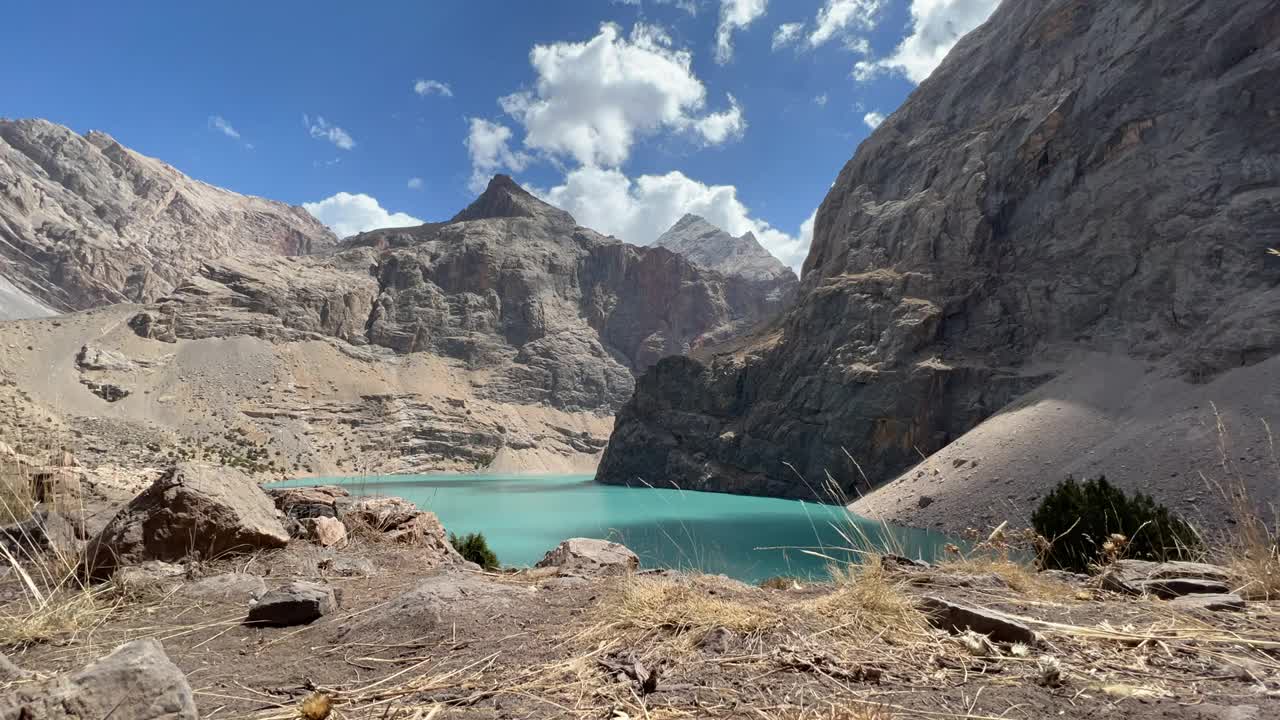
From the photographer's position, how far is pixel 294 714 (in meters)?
1.98

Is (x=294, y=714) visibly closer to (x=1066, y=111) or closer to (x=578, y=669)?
(x=578, y=669)

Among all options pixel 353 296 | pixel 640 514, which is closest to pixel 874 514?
pixel 640 514

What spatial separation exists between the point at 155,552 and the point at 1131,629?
5.50 meters

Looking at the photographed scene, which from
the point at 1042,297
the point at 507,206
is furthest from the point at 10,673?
the point at 507,206

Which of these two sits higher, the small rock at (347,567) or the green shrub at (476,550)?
the small rock at (347,567)

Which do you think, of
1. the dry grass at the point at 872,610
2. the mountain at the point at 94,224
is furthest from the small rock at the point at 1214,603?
the mountain at the point at 94,224

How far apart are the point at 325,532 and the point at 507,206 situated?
150 metres

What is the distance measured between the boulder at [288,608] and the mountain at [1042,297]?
2553 centimetres

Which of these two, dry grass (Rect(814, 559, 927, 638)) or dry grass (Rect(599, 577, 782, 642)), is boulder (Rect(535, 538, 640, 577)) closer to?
dry grass (Rect(599, 577, 782, 642))

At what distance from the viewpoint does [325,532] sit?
5.21 meters

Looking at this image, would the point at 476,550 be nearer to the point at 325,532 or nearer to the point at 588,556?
the point at 588,556

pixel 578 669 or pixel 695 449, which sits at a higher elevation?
pixel 578 669

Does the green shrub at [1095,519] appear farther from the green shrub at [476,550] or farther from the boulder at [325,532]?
the boulder at [325,532]

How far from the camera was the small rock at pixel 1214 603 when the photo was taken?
2654 millimetres
